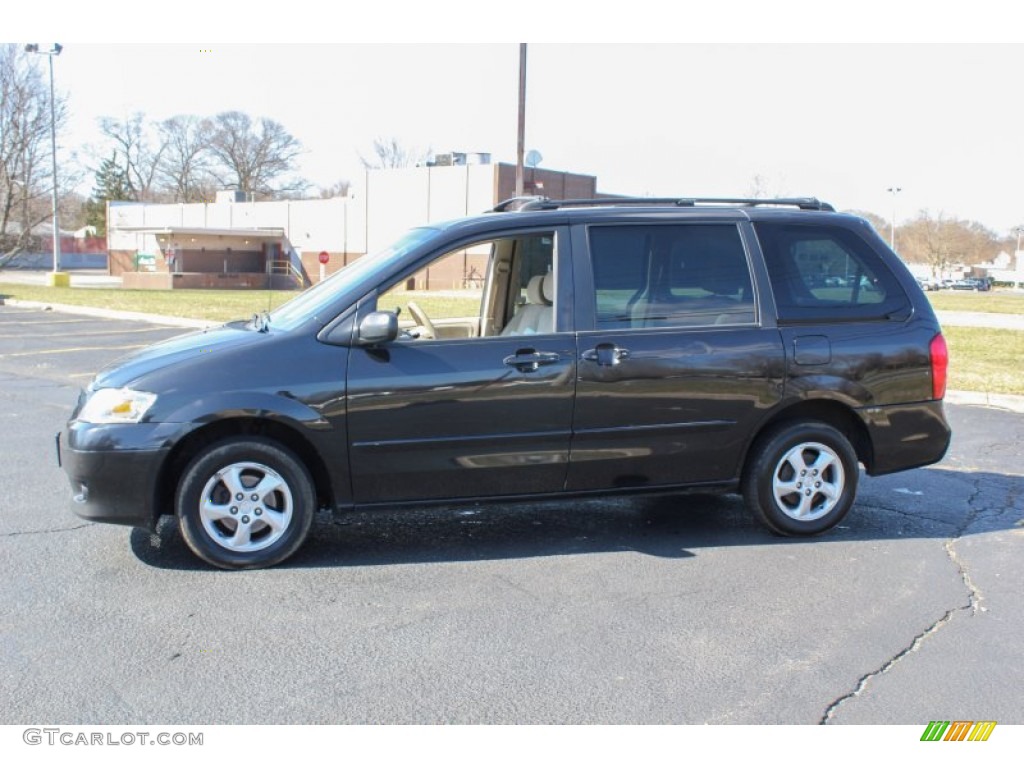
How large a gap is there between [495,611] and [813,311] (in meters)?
2.59

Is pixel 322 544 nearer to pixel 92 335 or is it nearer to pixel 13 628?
pixel 13 628

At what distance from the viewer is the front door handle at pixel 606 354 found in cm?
500

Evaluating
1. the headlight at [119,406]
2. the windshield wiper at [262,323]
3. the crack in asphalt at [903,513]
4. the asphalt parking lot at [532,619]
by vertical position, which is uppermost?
the windshield wiper at [262,323]

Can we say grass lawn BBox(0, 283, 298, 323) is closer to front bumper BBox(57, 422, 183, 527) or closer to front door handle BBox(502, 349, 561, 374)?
front bumper BBox(57, 422, 183, 527)

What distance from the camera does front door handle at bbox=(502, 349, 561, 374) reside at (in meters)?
4.89

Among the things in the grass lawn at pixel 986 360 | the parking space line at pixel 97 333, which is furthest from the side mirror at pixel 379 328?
the parking space line at pixel 97 333

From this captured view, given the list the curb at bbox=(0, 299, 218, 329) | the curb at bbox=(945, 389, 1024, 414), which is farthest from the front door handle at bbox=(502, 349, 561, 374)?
the curb at bbox=(0, 299, 218, 329)

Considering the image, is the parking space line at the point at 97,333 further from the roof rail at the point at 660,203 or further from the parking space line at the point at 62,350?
the roof rail at the point at 660,203

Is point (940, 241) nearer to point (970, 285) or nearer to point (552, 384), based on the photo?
point (970, 285)

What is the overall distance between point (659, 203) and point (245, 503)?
2898 millimetres

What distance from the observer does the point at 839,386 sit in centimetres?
539

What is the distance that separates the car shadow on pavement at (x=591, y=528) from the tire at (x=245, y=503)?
0.16m

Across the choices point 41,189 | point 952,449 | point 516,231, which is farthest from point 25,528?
point 41,189

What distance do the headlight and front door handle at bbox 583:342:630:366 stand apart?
2.21 metres
